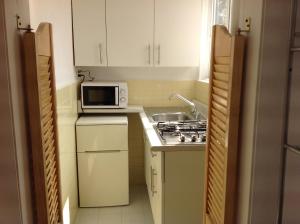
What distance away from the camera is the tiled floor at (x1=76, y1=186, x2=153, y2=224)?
8.63ft

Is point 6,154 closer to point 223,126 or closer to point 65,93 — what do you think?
point 223,126

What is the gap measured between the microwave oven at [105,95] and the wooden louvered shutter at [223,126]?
1639 mm

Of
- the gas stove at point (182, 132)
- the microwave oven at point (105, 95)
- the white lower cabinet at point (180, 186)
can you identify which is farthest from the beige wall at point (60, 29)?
the white lower cabinet at point (180, 186)

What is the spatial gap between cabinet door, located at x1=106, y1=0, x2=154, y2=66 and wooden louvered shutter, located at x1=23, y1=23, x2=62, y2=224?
159 cm

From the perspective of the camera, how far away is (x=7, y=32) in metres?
0.89

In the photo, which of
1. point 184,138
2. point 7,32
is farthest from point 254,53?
point 184,138

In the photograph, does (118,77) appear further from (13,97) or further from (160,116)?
(13,97)

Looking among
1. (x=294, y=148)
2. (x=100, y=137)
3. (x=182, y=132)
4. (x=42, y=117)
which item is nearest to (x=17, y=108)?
(x=42, y=117)

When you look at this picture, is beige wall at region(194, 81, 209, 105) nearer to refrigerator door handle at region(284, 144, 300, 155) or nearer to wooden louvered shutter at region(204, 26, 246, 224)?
wooden louvered shutter at region(204, 26, 246, 224)

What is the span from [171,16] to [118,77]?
2.87ft

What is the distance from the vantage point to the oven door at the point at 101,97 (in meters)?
2.91

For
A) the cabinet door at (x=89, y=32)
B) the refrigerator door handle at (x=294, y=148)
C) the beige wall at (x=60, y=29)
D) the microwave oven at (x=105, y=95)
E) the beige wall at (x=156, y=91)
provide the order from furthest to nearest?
the beige wall at (x=156, y=91), the microwave oven at (x=105, y=95), the cabinet door at (x=89, y=32), the beige wall at (x=60, y=29), the refrigerator door handle at (x=294, y=148)

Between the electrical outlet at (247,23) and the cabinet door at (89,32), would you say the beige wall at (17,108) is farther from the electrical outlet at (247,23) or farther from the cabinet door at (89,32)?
the cabinet door at (89,32)

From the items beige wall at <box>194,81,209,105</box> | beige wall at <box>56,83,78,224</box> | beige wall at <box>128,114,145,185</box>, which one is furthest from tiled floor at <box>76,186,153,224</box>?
beige wall at <box>194,81,209,105</box>
